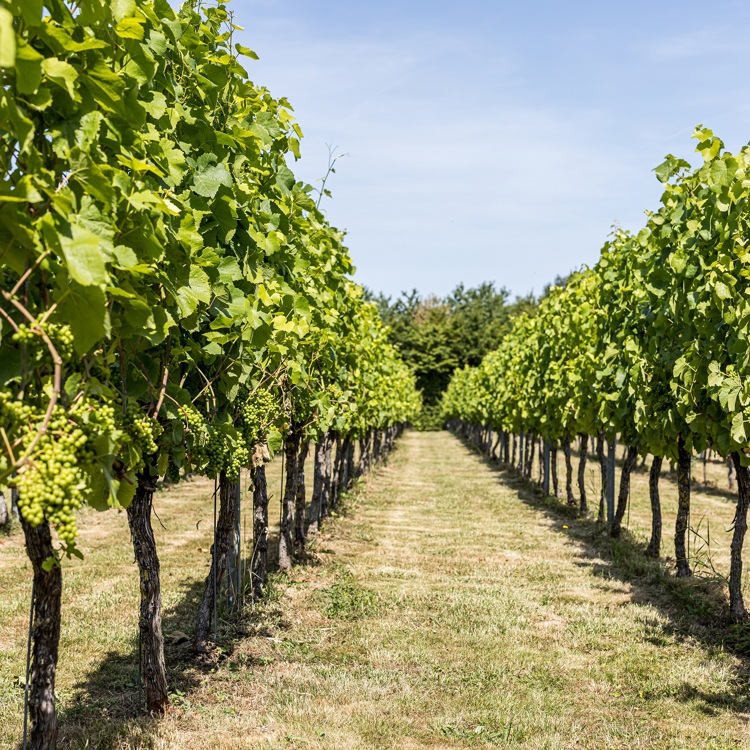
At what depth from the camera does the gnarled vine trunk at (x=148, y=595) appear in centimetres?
513

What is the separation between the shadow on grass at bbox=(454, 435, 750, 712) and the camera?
6.89 metres

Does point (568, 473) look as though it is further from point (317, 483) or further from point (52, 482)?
point (52, 482)

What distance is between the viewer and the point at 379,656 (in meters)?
7.02

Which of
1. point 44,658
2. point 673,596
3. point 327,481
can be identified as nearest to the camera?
point 44,658

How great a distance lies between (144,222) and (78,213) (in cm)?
48

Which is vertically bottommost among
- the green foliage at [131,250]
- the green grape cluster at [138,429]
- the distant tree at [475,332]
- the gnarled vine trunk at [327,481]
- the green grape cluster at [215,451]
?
the gnarled vine trunk at [327,481]

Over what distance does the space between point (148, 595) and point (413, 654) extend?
9.63 feet

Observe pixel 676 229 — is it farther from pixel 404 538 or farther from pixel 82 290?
pixel 82 290

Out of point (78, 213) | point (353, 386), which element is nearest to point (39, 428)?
point (78, 213)

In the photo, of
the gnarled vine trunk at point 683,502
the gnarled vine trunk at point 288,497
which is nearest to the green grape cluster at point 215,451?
the gnarled vine trunk at point 288,497

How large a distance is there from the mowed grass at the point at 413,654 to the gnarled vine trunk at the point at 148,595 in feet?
0.75

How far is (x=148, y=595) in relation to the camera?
5152mm

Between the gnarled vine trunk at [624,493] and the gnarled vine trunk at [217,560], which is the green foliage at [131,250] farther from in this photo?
the gnarled vine trunk at [624,493]

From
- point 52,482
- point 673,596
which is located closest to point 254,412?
point 52,482
